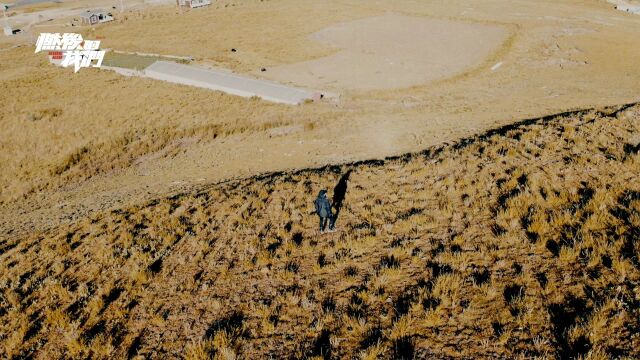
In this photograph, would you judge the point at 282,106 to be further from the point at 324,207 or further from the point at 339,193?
the point at 324,207

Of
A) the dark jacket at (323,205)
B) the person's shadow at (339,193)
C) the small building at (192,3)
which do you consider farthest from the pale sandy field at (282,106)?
the small building at (192,3)

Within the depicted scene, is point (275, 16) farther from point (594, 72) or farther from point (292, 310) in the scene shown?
point (292, 310)

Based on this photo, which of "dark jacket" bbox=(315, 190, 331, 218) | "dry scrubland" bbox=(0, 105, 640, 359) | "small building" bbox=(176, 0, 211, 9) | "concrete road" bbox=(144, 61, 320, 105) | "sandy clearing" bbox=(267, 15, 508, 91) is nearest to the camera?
"dry scrubland" bbox=(0, 105, 640, 359)

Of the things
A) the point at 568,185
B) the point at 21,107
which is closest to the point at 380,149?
the point at 568,185

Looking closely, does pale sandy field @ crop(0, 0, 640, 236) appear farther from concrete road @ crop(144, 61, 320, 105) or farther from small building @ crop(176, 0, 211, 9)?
small building @ crop(176, 0, 211, 9)

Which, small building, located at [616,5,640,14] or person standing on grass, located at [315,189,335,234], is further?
small building, located at [616,5,640,14]

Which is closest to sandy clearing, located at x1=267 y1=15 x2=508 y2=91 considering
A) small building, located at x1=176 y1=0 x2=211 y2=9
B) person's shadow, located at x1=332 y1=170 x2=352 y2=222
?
person's shadow, located at x1=332 y1=170 x2=352 y2=222
